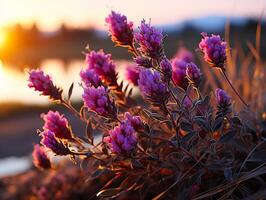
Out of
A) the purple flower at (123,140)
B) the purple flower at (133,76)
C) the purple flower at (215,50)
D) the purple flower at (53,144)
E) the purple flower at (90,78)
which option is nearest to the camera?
the purple flower at (123,140)

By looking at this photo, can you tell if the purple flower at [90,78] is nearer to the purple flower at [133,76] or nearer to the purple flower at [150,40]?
the purple flower at [150,40]

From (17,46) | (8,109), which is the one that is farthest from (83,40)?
(8,109)

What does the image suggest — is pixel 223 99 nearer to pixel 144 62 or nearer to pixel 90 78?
pixel 144 62

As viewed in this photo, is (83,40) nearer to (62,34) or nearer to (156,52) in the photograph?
(62,34)

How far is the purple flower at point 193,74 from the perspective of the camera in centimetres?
201

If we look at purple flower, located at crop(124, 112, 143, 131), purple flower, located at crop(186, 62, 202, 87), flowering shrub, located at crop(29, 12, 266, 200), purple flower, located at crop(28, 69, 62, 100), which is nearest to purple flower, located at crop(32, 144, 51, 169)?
flowering shrub, located at crop(29, 12, 266, 200)

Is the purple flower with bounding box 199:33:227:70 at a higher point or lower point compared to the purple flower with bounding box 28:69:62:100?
higher

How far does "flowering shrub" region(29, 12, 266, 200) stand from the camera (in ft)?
6.36

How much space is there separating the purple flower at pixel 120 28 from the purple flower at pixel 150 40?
3.6 inches

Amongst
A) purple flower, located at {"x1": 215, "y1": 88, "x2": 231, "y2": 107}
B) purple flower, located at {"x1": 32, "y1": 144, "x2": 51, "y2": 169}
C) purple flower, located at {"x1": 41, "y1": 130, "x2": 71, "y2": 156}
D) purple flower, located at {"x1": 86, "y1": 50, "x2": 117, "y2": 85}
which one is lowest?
purple flower, located at {"x1": 32, "y1": 144, "x2": 51, "y2": 169}

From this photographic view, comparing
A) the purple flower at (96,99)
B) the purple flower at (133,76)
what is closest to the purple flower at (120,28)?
the purple flower at (96,99)

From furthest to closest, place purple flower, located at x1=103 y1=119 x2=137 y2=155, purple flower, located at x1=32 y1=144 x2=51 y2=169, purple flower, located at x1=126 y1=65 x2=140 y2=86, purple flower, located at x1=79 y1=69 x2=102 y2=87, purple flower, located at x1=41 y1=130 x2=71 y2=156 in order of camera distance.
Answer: purple flower, located at x1=126 y1=65 x2=140 y2=86 < purple flower, located at x1=32 y1=144 x2=51 y2=169 < purple flower, located at x1=79 y1=69 x2=102 y2=87 < purple flower, located at x1=41 y1=130 x2=71 y2=156 < purple flower, located at x1=103 y1=119 x2=137 y2=155

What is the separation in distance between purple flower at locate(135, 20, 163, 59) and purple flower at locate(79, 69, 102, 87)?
302 millimetres

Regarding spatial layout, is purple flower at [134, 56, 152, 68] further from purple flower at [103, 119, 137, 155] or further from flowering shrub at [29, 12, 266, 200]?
purple flower at [103, 119, 137, 155]
